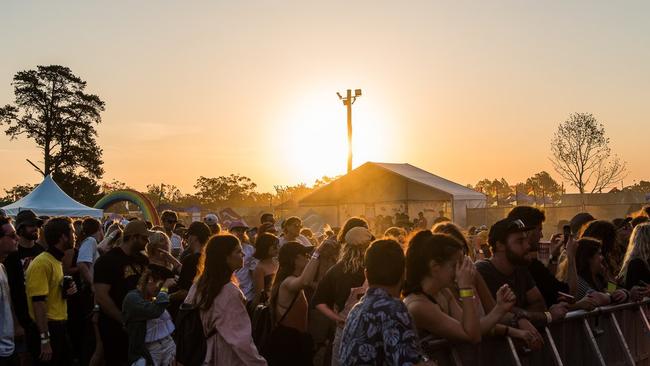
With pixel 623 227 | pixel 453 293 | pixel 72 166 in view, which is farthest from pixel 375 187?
pixel 72 166

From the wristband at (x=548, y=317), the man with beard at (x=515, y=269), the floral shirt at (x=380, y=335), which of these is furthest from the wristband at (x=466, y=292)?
the wristband at (x=548, y=317)

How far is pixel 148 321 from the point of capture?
665 centimetres

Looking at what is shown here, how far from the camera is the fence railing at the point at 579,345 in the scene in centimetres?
491

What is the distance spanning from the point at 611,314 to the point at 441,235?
368 cm

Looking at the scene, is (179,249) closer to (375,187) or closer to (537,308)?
(537,308)

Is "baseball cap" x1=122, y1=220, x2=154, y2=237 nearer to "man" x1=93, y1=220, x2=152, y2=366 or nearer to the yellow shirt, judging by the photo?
"man" x1=93, y1=220, x2=152, y2=366

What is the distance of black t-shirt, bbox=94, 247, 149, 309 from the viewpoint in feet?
23.1

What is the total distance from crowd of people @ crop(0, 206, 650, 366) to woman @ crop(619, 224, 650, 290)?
0.05 ft

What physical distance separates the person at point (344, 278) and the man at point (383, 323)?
7.29 ft

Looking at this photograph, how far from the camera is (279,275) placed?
22.4 feet

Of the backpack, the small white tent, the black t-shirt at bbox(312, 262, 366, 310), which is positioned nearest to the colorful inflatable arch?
the small white tent

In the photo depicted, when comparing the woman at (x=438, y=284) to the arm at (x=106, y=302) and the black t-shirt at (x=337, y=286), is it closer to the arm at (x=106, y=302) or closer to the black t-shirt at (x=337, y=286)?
the black t-shirt at (x=337, y=286)

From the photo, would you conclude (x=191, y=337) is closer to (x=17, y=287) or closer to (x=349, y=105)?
(x=17, y=287)

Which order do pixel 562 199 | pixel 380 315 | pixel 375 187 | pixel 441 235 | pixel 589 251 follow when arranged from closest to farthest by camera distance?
1. pixel 380 315
2. pixel 441 235
3. pixel 589 251
4. pixel 375 187
5. pixel 562 199
